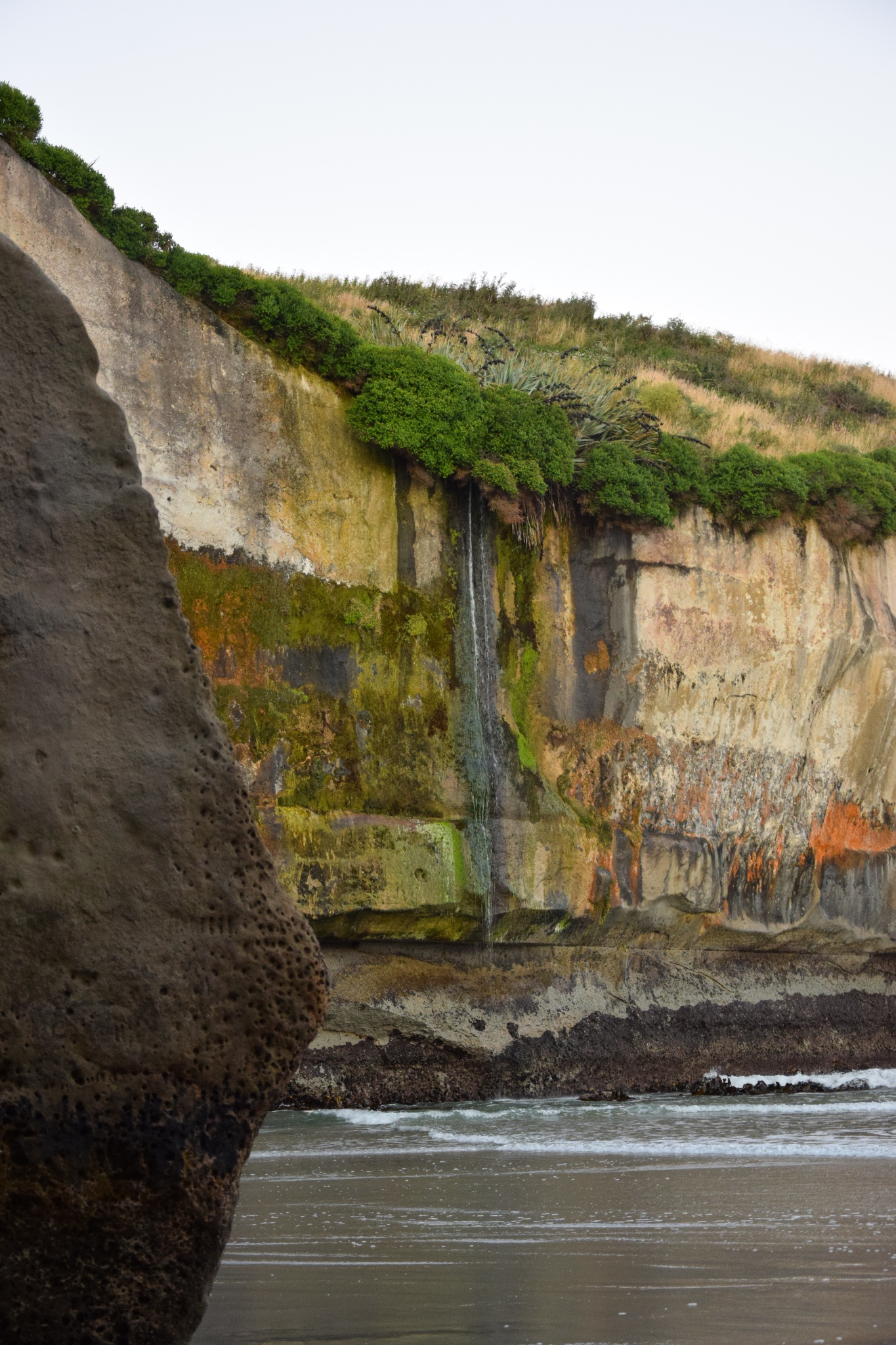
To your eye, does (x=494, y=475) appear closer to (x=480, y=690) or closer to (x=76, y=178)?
(x=480, y=690)

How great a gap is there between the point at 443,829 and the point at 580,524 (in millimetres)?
4414

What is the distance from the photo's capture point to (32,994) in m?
3.68

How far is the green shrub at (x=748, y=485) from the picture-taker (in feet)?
55.1

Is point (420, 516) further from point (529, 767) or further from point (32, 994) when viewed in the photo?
point (32, 994)

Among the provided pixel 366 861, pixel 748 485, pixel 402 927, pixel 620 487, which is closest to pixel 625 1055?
pixel 402 927

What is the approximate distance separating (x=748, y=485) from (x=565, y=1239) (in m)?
12.5

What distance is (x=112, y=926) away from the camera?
3791 millimetres

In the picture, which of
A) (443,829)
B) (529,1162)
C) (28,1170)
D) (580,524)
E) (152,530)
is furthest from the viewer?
(580,524)

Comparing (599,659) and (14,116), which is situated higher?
(14,116)

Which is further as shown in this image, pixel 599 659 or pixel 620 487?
pixel 599 659

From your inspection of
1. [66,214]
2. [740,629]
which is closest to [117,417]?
[66,214]

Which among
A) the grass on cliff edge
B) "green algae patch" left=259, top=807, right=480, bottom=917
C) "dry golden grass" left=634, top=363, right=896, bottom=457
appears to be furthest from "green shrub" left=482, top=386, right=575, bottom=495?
"green algae patch" left=259, top=807, right=480, bottom=917

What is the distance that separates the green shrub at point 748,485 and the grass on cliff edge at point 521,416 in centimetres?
2

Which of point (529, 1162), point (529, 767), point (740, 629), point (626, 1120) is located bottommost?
point (626, 1120)
